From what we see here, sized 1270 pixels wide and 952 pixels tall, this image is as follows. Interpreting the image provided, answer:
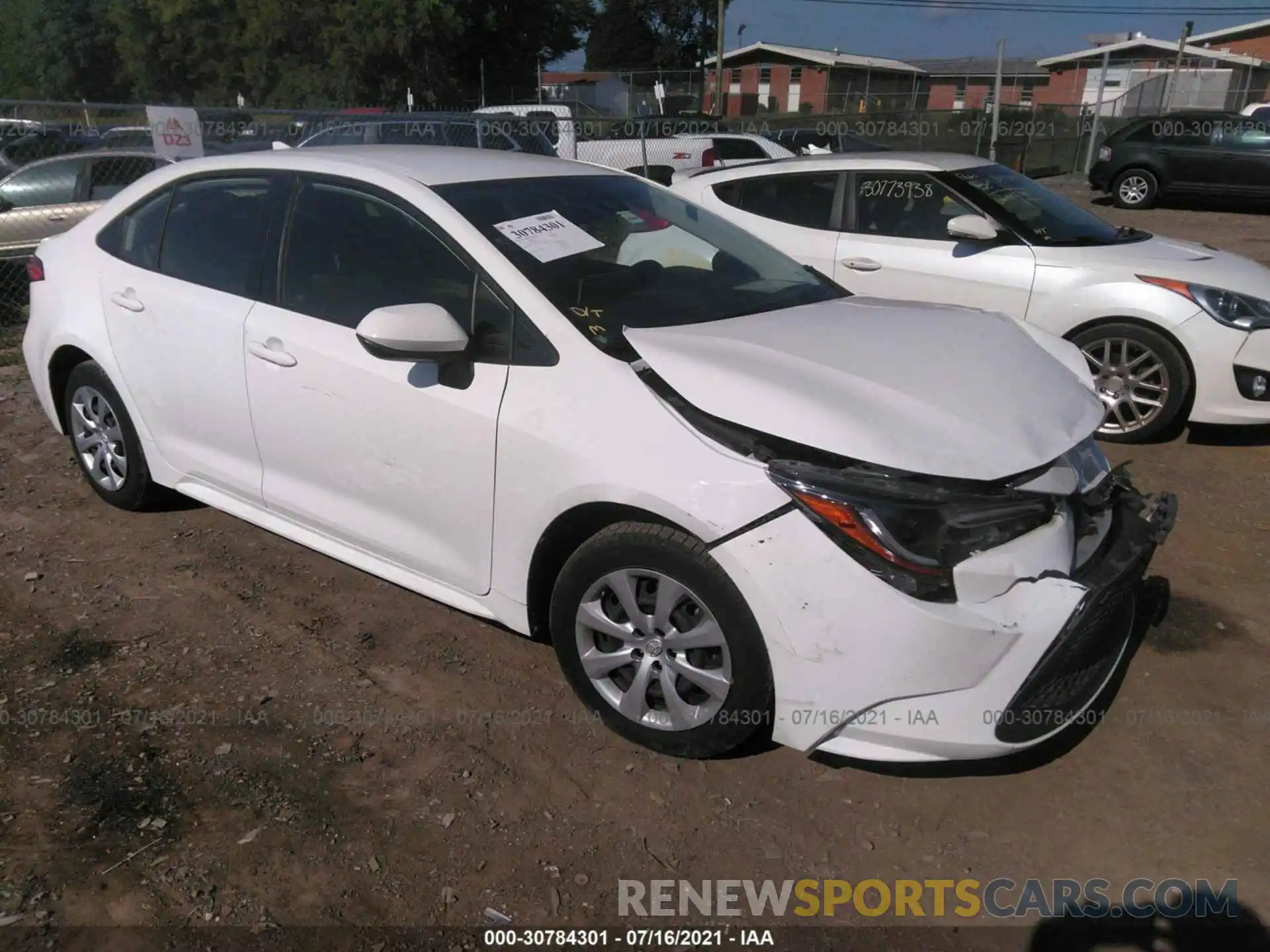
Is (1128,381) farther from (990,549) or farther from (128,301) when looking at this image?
(128,301)

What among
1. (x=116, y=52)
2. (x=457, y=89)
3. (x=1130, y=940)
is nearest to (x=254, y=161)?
(x=1130, y=940)

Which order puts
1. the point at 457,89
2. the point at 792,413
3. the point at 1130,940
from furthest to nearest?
the point at 457,89, the point at 792,413, the point at 1130,940

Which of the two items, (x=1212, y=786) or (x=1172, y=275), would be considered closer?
(x=1212, y=786)

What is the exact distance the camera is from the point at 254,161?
12.7ft

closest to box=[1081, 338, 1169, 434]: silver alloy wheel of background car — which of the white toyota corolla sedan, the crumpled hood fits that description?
the white toyota corolla sedan

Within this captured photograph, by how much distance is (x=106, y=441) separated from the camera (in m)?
4.52

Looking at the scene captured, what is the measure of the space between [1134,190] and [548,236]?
17583 millimetres

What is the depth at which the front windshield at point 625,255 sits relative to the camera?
10.3 feet

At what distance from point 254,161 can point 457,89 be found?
4241 centimetres

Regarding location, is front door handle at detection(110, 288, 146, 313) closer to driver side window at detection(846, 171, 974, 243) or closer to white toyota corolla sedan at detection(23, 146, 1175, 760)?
white toyota corolla sedan at detection(23, 146, 1175, 760)

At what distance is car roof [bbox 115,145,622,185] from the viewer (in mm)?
3508

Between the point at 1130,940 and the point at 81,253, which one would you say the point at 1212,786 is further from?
the point at 81,253

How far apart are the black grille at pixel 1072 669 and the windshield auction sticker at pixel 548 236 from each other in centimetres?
192

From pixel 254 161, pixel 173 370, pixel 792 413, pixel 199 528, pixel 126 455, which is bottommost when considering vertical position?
pixel 199 528
